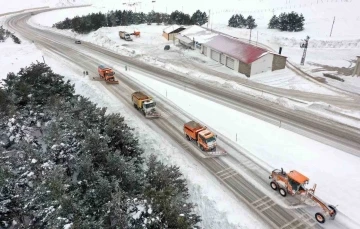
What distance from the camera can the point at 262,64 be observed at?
2315 inches

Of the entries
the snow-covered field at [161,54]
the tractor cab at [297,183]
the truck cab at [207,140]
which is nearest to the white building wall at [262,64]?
the snow-covered field at [161,54]

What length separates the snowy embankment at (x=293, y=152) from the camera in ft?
82.3

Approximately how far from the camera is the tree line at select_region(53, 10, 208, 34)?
90062 mm

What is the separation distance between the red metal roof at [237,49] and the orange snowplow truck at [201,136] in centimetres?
3055

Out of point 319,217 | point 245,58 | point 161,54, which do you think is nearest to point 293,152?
point 319,217

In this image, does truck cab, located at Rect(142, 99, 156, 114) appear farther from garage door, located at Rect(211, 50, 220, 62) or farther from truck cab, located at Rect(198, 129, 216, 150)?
garage door, located at Rect(211, 50, 220, 62)

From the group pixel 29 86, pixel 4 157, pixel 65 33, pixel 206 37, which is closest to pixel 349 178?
pixel 4 157

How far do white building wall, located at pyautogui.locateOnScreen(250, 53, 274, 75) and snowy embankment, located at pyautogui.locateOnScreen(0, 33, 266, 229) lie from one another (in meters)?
30.0

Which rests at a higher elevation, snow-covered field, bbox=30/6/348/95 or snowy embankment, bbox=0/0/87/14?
snowy embankment, bbox=0/0/87/14

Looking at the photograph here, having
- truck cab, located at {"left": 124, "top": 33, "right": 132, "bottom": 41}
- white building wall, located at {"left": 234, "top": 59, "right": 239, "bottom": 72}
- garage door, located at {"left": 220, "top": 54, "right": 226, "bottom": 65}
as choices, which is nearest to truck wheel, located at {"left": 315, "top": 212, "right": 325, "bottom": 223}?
white building wall, located at {"left": 234, "top": 59, "right": 239, "bottom": 72}

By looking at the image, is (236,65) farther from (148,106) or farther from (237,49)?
(148,106)

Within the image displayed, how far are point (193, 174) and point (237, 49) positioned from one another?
1690 inches

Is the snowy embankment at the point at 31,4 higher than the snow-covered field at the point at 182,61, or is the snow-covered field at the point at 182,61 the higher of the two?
the snowy embankment at the point at 31,4

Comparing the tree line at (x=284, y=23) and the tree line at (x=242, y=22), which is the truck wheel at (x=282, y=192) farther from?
the tree line at (x=242, y=22)
